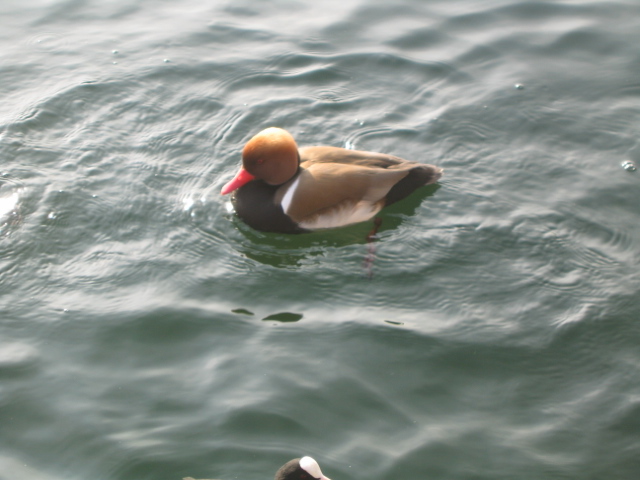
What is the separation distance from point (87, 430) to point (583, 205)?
3.88 metres

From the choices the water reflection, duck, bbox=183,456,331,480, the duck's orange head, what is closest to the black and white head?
duck, bbox=183,456,331,480

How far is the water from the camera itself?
423 centimetres

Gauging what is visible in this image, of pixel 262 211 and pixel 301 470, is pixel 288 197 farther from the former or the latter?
pixel 301 470

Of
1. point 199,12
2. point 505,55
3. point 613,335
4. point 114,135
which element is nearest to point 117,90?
point 114,135

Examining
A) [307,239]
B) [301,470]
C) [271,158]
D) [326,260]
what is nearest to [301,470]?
[301,470]

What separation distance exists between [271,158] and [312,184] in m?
0.36

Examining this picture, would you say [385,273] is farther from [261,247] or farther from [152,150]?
[152,150]

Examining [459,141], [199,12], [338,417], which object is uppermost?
[199,12]

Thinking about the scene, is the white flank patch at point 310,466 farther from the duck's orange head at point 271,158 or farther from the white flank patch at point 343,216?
the duck's orange head at point 271,158

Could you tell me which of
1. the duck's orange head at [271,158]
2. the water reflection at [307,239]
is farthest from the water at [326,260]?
the duck's orange head at [271,158]

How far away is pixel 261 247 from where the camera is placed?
574cm

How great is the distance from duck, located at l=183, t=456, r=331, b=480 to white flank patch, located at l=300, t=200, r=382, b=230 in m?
2.29

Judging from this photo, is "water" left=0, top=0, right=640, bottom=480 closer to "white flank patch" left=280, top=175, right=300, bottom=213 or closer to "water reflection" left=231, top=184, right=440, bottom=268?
"water reflection" left=231, top=184, right=440, bottom=268

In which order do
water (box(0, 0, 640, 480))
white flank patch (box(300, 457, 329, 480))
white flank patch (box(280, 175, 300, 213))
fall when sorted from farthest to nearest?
white flank patch (box(280, 175, 300, 213)), water (box(0, 0, 640, 480)), white flank patch (box(300, 457, 329, 480))
